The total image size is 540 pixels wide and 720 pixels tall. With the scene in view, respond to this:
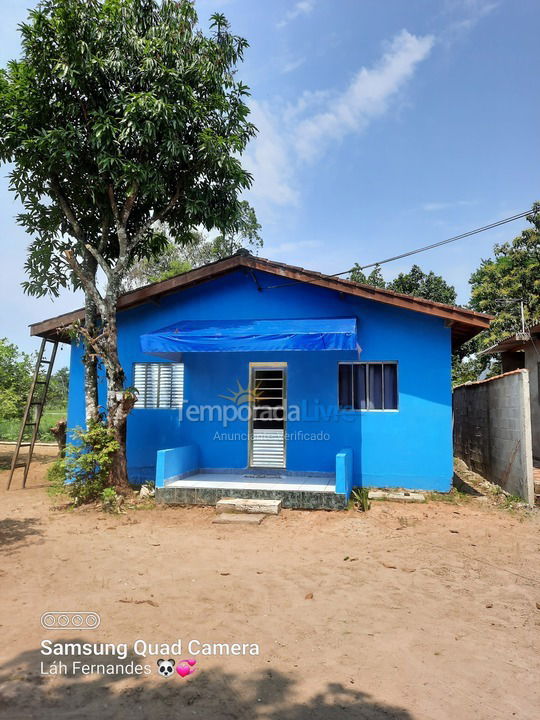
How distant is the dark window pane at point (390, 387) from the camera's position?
9320 mm

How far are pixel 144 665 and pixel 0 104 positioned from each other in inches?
361

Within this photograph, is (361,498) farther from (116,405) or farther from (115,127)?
(115,127)

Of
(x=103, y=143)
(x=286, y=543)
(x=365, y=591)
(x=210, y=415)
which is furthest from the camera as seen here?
(x=210, y=415)

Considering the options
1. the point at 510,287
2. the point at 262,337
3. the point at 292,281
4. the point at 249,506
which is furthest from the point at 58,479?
the point at 510,287

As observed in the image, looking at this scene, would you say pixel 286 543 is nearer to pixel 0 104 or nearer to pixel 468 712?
pixel 468 712

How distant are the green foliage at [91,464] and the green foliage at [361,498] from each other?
14.1 ft

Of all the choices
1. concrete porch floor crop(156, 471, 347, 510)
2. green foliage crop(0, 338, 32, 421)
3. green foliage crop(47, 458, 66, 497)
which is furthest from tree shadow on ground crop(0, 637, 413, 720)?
green foliage crop(0, 338, 32, 421)

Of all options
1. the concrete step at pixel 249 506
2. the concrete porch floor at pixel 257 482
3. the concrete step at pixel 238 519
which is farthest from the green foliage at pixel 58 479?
the concrete step at pixel 238 519

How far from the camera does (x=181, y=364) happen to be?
34.0 ft

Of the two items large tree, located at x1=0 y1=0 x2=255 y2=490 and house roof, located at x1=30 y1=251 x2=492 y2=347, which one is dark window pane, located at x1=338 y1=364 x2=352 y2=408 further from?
large tree, located at x1=0 y1=0 x2=255 y2=490

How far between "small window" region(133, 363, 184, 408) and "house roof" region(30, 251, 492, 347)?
1434 mm

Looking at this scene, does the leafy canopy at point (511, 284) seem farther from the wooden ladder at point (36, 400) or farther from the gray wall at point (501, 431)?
the wooden ladder at point (36, 400)

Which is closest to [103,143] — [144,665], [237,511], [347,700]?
[237,511]

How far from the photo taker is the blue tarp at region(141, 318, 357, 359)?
27.3 feet
